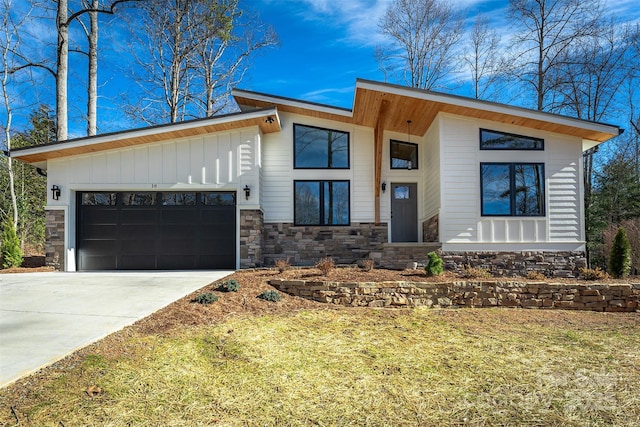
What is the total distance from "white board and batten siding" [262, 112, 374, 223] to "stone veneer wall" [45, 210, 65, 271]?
533 cm

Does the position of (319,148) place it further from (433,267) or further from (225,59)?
(225,59)

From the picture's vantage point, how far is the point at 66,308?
5902mm

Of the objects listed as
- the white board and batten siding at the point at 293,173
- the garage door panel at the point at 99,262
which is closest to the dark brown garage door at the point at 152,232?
the garage door panel at the point at 99,262

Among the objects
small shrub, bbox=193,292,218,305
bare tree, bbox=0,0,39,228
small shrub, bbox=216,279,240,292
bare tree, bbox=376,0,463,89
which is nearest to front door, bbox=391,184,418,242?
small shrub, bbox=216,279,240,292

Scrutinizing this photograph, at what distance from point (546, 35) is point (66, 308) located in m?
18.3

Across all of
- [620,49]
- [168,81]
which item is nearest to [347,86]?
[168,81]

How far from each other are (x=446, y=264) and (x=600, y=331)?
400cm

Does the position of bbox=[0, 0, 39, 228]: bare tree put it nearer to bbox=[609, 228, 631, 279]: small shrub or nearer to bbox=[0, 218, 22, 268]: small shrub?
bbox=[0, 218, 22, 268]: small shrub

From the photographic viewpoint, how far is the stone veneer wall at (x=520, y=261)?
9.90m

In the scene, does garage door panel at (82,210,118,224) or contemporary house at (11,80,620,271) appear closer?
contemporary house at (11,80,620,271)

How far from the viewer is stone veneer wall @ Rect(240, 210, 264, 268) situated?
35.6 feet

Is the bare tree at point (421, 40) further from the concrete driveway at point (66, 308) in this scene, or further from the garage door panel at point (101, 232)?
the concrete driveway at point (66, 308)

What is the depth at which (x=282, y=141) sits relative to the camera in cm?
1209

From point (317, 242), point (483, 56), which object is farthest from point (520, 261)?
point (483, 56)
